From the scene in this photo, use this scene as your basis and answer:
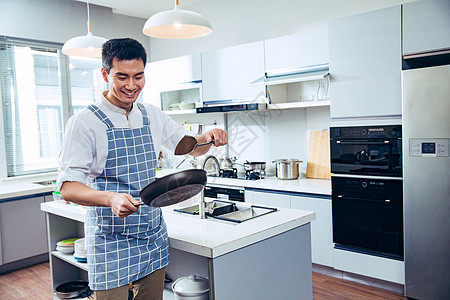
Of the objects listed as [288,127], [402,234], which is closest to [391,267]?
[402,234]

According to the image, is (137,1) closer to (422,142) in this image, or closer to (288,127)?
(288,127)

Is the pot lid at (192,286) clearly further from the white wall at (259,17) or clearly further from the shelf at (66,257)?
the white wall at (259,17)

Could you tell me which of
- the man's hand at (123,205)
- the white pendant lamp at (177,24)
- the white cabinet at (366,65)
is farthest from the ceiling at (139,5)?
the man's hand at (123,205)

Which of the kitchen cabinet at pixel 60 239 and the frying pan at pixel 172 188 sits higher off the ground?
the frying pan at pixel 172 188

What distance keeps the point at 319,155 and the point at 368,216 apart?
94 cm

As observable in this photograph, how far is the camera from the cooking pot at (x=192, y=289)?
6.04 feet

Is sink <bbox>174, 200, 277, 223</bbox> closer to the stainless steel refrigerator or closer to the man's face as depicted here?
the man's face

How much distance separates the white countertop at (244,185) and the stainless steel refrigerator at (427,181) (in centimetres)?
72

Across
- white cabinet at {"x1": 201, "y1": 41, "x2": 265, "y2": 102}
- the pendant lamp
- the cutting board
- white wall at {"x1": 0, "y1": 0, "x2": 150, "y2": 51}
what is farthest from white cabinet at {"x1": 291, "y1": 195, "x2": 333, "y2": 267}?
white wall at {"x1": 0, "y1": 0, "x2": 150, "y2": 51}

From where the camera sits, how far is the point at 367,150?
3.18 metres

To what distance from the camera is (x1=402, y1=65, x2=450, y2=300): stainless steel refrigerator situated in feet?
8.98

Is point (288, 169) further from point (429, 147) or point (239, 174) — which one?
point (429, 147)

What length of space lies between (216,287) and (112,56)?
3.56ft

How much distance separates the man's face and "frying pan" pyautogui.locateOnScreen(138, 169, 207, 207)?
0.41 meters
